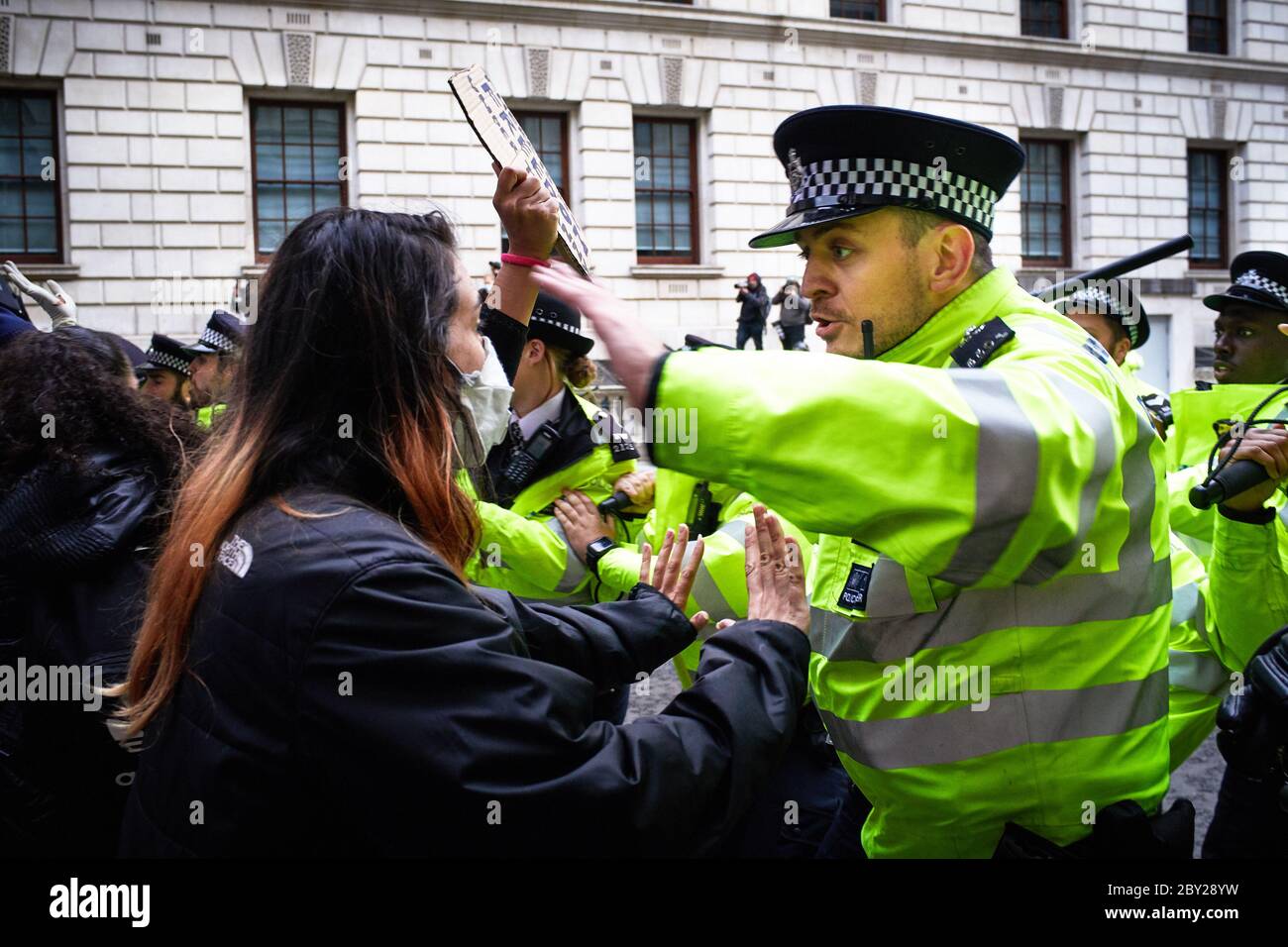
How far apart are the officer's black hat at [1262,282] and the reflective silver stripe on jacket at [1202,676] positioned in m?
1.64

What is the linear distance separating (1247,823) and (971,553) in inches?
85.5

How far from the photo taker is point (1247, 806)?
10.1ft

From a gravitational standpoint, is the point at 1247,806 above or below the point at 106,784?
below

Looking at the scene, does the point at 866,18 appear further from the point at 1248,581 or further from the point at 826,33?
the point at 1248,581

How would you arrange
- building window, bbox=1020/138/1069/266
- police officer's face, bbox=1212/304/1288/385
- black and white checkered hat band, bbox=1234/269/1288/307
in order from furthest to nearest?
building window, bbox=1020/138/1069/266
police officer's face, bbox=1212/304/1288/385
black and white checkered hat band, bbox=1234/269/1288/307

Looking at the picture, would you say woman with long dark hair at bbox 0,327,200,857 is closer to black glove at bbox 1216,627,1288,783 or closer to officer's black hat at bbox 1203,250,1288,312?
black glove at bbox 1216,627,1288,783

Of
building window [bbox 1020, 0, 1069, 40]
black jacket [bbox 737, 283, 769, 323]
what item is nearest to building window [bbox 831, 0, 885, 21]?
building window [bbox 1020, 0, 1069, 40]

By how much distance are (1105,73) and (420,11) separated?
Result: 45.9 ft

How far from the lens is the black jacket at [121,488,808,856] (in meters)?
1.43

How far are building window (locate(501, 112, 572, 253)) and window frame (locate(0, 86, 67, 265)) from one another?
6.81 m

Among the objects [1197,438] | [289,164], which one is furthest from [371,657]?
[289,164]

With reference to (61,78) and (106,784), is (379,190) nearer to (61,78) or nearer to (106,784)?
(61,78)

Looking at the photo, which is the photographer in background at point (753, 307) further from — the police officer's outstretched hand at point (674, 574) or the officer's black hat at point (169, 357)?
the police officer's outstretched hand at point (674, 574)
